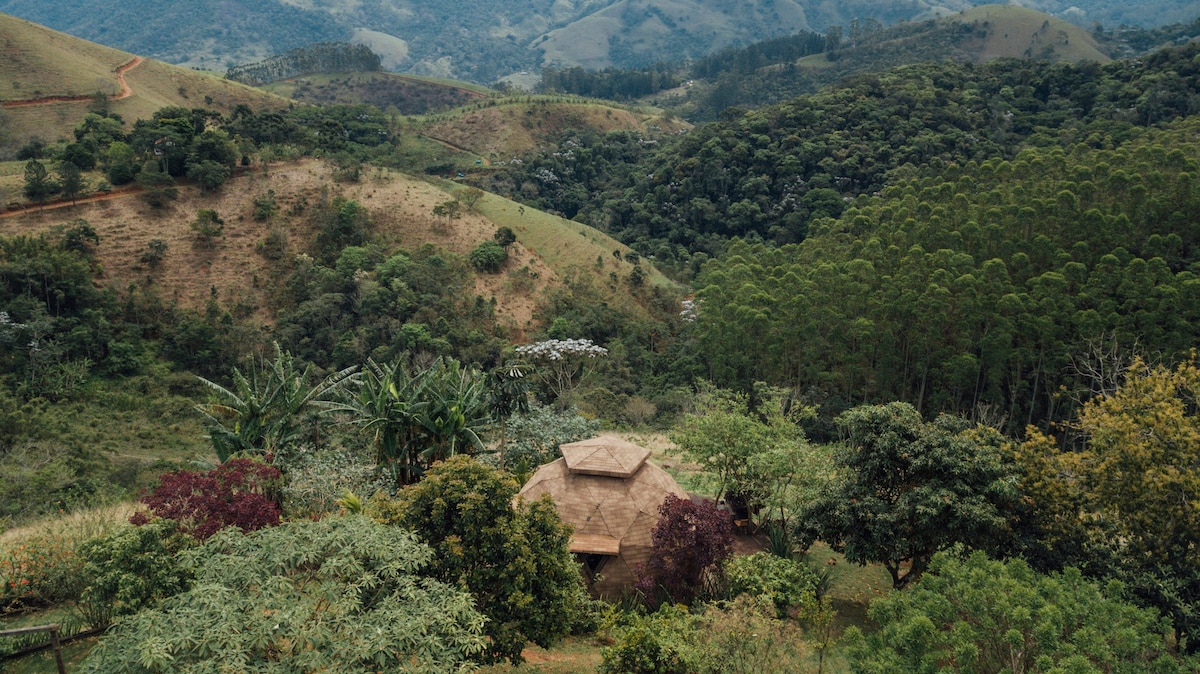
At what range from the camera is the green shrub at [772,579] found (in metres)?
15.8

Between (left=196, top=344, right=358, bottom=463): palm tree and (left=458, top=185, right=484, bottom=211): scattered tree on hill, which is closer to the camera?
(left=196, top=344, right=358, bottom=463): palm tree

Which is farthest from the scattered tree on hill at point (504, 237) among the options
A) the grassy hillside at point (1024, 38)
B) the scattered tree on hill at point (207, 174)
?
the grassy hillside at point (1024, 38)

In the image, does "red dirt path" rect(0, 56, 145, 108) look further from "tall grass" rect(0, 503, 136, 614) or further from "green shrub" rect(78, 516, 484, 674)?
"green shrub" rect(78, 516, 484, 674)

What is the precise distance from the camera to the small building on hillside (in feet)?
61.2

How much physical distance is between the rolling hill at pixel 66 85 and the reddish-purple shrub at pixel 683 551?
65.5 metres

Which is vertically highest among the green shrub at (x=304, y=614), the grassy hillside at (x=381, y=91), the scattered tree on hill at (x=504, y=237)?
the grassy hillside at (x=381, y=91)

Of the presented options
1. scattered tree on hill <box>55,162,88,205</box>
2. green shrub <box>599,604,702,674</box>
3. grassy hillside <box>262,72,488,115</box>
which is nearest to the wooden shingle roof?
green shrub <box>599,604,702,674</box>

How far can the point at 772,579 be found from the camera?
1616 centimetres

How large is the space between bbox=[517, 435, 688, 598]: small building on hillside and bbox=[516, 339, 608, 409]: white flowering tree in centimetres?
1600

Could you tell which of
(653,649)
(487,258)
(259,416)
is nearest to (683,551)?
(653,649)

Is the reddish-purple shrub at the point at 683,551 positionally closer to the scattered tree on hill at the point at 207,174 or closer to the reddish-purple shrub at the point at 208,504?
the reddish-purple shrub at the point at 208,504

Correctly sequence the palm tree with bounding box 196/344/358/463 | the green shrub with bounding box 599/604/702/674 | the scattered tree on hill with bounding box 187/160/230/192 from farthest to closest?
the scattered tree on hill with bounding box 187/160/230/192, the palm tree with bounding box 196/344/358/463, the green shrub with bounding box 599/604/702/674

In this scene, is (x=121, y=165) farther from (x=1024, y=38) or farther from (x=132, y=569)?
(x=1024, y=38)

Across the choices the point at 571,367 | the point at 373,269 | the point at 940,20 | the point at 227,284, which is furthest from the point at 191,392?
the point at 940,20
